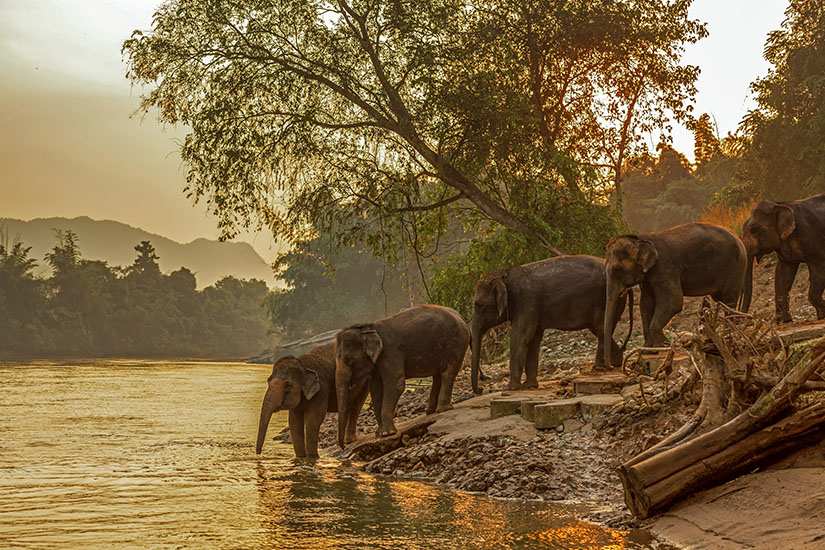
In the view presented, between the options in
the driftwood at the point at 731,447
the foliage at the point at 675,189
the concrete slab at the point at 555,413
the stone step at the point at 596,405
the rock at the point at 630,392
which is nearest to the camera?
the driftwood at the point at 731,447

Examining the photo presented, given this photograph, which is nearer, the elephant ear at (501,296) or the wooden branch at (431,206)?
the elephant ear at (501,296)

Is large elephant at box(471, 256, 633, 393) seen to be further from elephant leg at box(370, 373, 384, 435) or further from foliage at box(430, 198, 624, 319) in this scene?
foliage at box(430, 198, 624, 319)

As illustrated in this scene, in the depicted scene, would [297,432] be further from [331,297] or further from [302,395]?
[331,297]

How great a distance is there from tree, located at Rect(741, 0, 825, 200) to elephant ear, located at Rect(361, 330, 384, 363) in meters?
18.6

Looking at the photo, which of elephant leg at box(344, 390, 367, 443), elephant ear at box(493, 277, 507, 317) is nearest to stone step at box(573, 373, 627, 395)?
elephant ear at box(493, 277, 507, 317)

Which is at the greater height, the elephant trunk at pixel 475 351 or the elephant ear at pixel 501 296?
the elephant ear at pixel 501 296

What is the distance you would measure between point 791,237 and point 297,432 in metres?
8.28

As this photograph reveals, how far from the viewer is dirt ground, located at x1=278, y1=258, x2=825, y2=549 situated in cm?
687

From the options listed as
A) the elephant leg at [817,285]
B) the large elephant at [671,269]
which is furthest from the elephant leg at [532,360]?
the elephant leg at [817,285]

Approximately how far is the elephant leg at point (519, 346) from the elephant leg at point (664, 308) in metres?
1.93

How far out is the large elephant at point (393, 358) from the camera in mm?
13547

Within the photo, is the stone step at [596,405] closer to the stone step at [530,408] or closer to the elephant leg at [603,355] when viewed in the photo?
the stone step at [530,408]

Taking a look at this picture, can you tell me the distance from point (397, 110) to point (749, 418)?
533 inches

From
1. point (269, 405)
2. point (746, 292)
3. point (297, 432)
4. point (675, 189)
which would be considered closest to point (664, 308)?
point (746, 292)
